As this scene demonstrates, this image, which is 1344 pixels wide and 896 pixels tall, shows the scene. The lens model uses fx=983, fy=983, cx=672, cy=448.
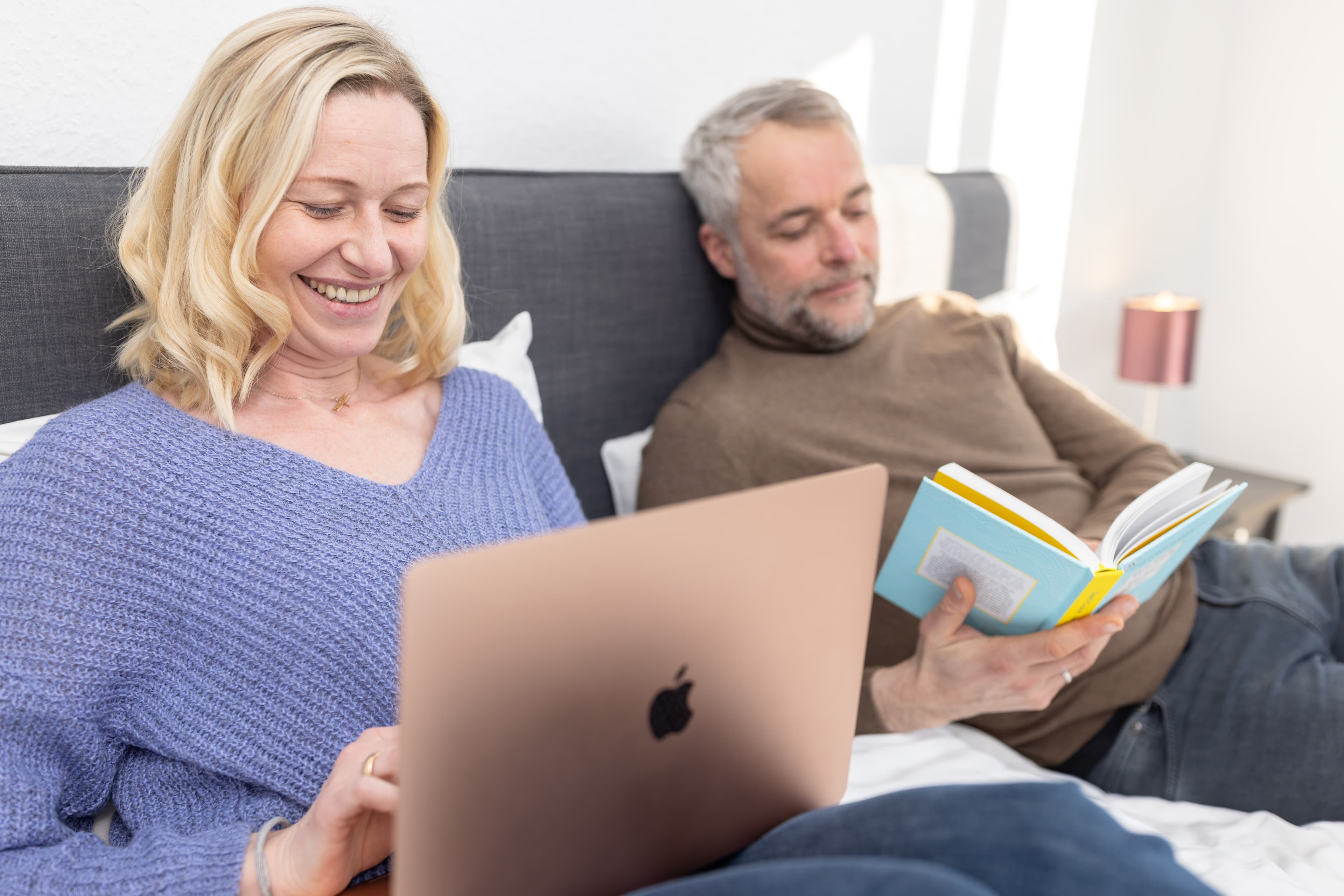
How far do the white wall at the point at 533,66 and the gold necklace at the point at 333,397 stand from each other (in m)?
0.40

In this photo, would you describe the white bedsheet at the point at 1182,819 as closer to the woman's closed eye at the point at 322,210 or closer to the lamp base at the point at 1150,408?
the woman's closed eye at the point at 322,210

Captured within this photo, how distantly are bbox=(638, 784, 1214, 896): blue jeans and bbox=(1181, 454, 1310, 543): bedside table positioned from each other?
163 cm

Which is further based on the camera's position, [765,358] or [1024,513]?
[765,358]

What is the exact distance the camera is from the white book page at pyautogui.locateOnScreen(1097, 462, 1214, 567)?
1.04 m

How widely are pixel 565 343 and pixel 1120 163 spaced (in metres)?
2.12

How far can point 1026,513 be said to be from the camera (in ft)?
A: 3.18

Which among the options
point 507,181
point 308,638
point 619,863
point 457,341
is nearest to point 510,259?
point 507,181

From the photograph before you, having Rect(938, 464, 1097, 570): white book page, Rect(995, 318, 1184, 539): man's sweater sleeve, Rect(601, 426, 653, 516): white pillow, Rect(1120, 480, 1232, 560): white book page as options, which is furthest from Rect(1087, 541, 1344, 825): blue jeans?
Rect(601, 426, 653, 516): white pillow

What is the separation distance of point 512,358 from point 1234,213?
8.97 ft

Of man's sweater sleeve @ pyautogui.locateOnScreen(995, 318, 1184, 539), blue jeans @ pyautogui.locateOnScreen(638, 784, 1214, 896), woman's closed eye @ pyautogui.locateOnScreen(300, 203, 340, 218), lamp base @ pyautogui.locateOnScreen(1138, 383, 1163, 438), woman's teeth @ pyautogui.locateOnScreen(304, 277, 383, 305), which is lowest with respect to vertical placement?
lamp base @ pyautogui.locateOnScreen(1138, 383, 1163, 438)

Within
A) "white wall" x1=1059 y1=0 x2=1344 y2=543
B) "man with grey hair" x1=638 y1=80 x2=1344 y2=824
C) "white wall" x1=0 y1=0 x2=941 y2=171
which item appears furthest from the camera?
"white wall" x1=1059 y1=0 x2=1344 y2=543

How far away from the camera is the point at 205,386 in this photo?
0.94 m

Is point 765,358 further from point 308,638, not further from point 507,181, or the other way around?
point 308,638

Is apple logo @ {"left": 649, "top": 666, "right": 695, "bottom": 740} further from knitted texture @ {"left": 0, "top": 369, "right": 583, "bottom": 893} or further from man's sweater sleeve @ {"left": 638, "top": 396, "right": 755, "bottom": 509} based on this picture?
man's sweater sleeve @ {"left": 638, "top": 396, "right": 755, "bottom": 509}
